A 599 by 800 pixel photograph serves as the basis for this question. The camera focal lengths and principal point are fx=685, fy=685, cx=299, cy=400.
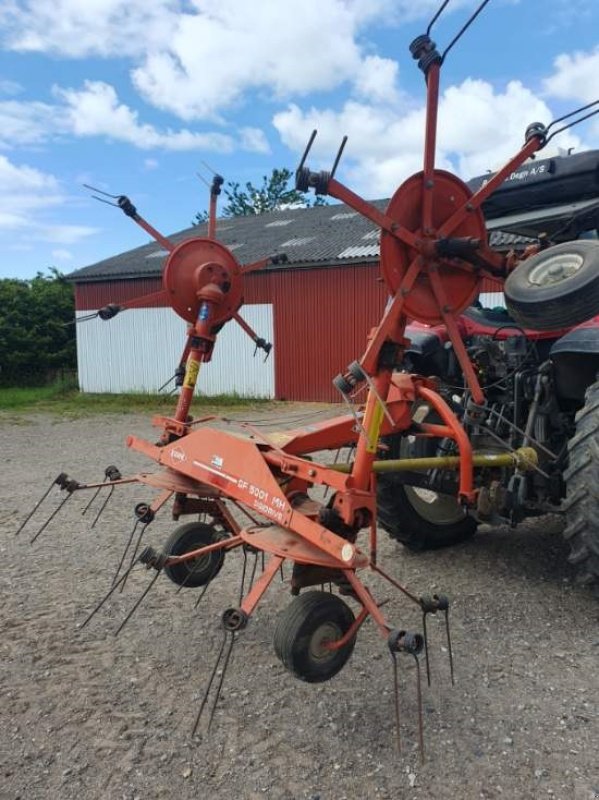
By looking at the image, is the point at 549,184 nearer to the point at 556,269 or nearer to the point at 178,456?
the point at 556,269

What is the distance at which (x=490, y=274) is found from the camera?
3.03m

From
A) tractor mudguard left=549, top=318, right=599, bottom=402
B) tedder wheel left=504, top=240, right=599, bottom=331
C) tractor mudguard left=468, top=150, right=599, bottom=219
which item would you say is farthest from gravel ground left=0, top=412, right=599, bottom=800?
tractor mudguard left=468, top=150, right=599, bottom=219

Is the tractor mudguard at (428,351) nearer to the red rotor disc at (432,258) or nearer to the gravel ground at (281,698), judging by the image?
the red rotor disc at (432,258)

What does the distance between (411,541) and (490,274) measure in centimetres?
201

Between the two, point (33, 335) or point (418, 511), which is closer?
point (418, 511)

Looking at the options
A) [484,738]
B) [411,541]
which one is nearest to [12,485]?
[411,541]

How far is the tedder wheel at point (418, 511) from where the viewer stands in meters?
4.23

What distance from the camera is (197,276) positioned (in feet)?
13.1

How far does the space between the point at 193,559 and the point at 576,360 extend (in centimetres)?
216

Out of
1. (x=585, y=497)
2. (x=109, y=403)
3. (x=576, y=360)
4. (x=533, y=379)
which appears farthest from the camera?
(x=109, y=403)

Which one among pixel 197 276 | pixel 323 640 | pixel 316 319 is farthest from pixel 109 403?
pixel 323 640

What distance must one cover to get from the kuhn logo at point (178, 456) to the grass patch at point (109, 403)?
32.3ft

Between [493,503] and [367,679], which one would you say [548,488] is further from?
[367,679]

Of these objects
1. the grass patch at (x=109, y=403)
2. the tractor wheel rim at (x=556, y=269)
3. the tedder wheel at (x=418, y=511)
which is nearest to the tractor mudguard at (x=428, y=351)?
the tedder wheel at (x=418, y=511)
